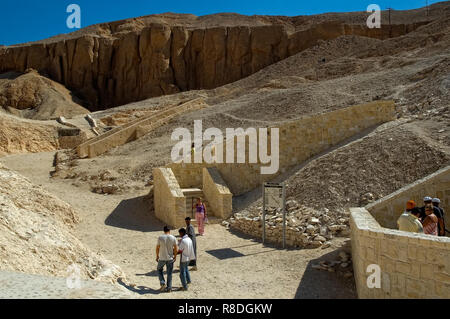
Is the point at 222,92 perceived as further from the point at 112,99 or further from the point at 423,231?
the point at 423,231

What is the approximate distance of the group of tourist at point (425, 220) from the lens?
5891 mm

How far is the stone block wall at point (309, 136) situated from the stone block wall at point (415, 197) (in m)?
4.65

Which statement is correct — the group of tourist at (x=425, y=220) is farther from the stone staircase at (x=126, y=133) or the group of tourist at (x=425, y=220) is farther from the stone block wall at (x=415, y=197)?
the stone staircase at (x=126, y=133)

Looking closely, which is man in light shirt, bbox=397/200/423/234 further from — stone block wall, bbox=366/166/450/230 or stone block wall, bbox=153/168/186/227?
stone block wall, bbox=153/168/186/227

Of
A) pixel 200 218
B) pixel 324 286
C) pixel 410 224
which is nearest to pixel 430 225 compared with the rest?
pixel 410 224

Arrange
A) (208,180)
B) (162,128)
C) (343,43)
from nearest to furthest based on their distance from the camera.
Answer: (208,180) → (162,128) → (343,43)

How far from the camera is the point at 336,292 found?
6730mm

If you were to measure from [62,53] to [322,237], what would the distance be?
4485 centimetres

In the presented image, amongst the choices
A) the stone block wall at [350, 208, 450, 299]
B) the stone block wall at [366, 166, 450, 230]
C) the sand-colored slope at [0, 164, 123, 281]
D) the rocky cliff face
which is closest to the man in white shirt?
the sand-colored slope at [0, 164, 123, 281]

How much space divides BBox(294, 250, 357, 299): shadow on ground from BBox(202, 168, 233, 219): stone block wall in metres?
3.95

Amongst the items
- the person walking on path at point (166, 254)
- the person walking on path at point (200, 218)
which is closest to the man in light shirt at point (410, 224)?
the person walking on path at point (166, 254)

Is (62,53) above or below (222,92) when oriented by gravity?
above

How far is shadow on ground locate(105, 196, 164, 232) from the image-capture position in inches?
442

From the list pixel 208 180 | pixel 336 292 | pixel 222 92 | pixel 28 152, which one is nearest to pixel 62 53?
pixel 222 92
